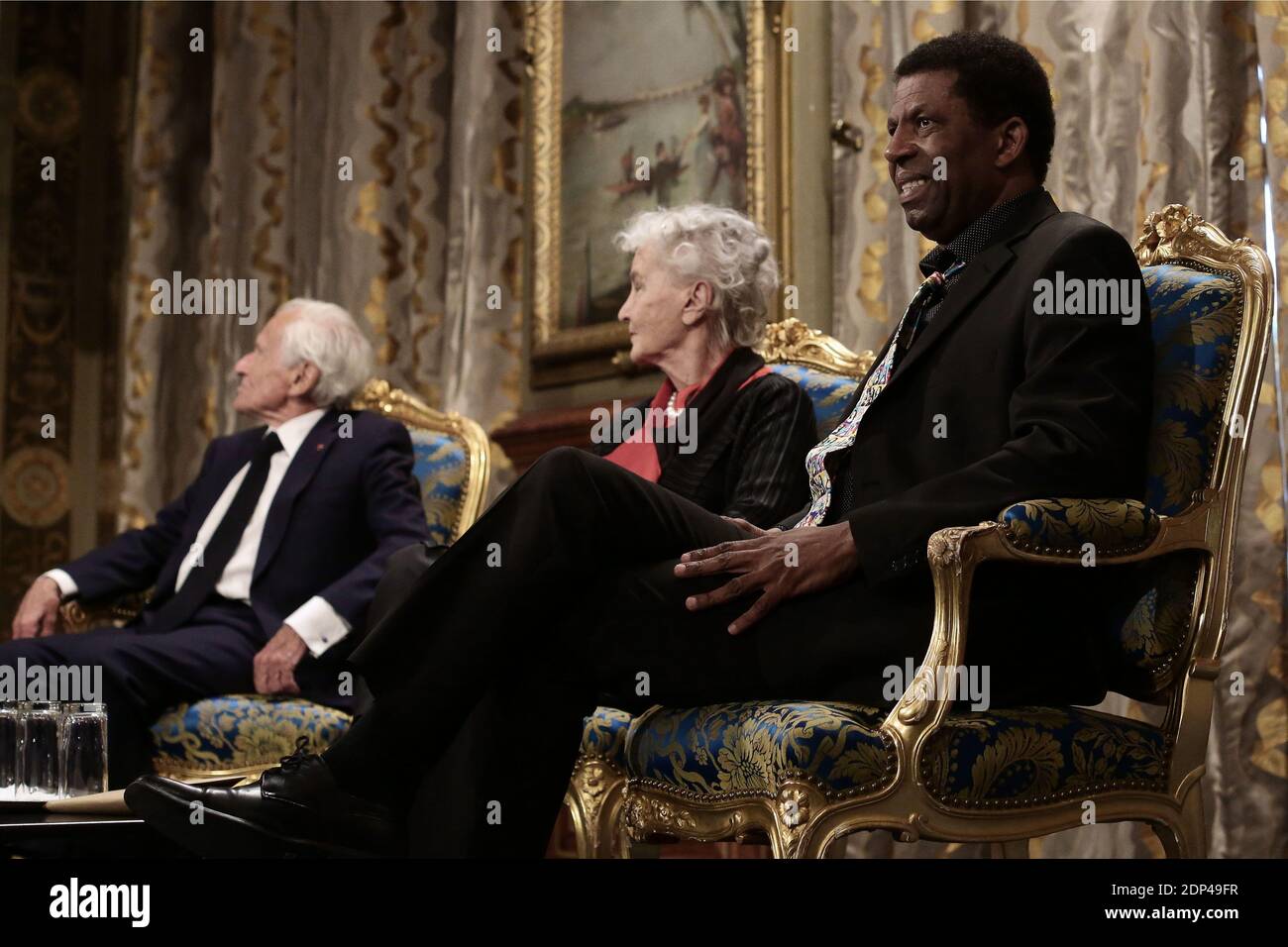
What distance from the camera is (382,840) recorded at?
6.70 feet

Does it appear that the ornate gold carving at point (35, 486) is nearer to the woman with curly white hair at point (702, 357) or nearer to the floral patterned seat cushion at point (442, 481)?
the floral patterned seat cushion at point (442, 481)

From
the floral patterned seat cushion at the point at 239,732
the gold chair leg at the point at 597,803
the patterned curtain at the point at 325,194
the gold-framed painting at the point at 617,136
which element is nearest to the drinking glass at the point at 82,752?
the floral patterned seat cushion at the point at 239,732

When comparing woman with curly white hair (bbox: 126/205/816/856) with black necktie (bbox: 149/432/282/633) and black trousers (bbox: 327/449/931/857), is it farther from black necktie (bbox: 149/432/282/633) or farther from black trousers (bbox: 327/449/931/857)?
black necktie (bbox: 149/432/282/633)

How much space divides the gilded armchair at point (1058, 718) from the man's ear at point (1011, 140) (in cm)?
27

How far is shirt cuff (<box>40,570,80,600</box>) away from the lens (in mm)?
3477

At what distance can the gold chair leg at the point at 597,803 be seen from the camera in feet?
7.82

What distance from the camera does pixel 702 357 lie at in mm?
3043

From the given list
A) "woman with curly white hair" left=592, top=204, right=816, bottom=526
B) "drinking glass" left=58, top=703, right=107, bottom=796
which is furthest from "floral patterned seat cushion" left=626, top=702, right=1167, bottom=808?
"drinking glass" left=58, top=703, right=107, bottom=796

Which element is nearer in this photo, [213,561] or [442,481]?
[213,561]

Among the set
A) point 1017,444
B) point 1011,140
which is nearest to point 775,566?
point 1017,444

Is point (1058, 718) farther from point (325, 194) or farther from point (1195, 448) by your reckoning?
point (325, 194)

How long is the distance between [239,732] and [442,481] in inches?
31.2

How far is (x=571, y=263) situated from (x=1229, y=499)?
2462 mm
